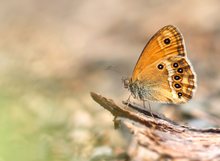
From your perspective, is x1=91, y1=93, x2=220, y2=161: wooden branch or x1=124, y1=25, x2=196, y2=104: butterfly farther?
x1=124, y1=25, x2=196, y2=104: butterfly

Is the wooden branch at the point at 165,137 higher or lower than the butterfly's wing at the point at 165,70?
lower

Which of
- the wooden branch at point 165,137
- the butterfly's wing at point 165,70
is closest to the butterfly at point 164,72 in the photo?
the butterfly's wing at point 165,70

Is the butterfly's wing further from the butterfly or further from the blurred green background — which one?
the blurred green background

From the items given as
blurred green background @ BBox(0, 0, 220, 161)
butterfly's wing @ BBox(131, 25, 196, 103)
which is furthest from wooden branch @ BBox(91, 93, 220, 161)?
butterfly's wing @ BBox(131, 25, 196, 103)

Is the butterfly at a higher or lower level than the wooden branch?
higher

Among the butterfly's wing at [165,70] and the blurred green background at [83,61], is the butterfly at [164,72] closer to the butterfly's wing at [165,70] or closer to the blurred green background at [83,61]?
the butterfly's wing at [165,70]

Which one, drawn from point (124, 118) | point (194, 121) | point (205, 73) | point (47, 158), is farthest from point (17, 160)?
point (205, 73)

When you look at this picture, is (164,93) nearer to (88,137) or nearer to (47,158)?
(88,137)
